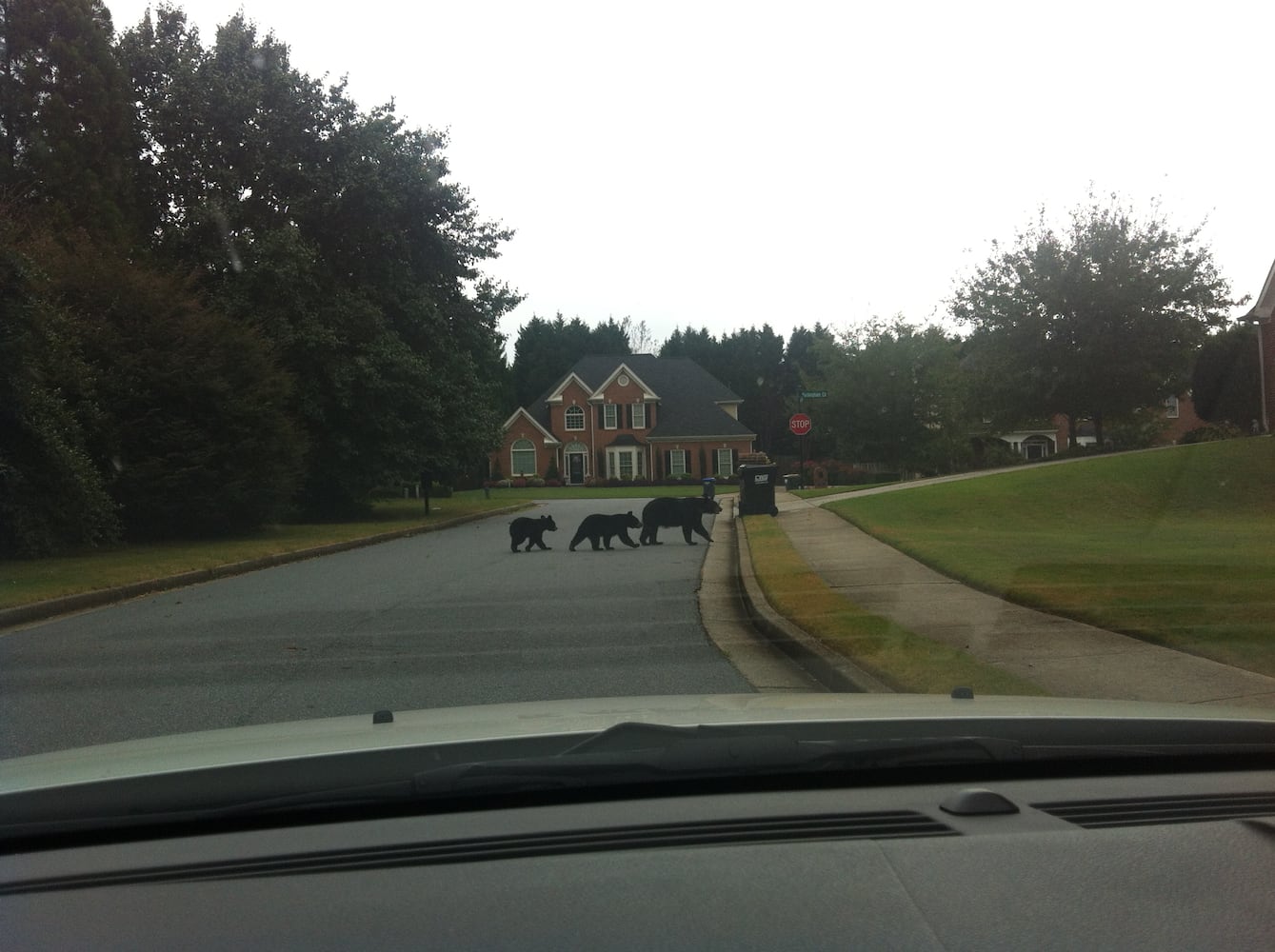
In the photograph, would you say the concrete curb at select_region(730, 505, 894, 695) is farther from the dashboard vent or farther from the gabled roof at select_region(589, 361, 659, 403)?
the gabled roof at select_region(589, 361, 659, 403)

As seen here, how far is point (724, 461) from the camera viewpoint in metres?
71.3

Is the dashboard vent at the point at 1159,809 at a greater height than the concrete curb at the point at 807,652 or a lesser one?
greater

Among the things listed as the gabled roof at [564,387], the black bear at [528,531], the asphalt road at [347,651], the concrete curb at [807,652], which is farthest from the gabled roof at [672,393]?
the concrete curb at [807,652]

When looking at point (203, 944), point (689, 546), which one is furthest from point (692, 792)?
point (689, 546)

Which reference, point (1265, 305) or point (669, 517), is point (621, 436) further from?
point (669, 517)

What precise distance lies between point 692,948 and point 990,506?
79.5ft

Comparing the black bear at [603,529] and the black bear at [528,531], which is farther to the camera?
the black bear at [528,531]

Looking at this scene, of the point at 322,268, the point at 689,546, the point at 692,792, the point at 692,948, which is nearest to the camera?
the point at 692,948

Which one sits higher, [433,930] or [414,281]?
[414,281]

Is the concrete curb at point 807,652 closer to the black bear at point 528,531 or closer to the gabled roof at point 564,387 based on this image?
the black bear at point 528,531

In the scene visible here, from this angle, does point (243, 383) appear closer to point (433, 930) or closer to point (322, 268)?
point (322, 268)

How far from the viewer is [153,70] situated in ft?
112

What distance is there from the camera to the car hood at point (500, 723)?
3.40 meters

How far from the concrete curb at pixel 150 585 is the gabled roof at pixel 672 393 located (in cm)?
4614
